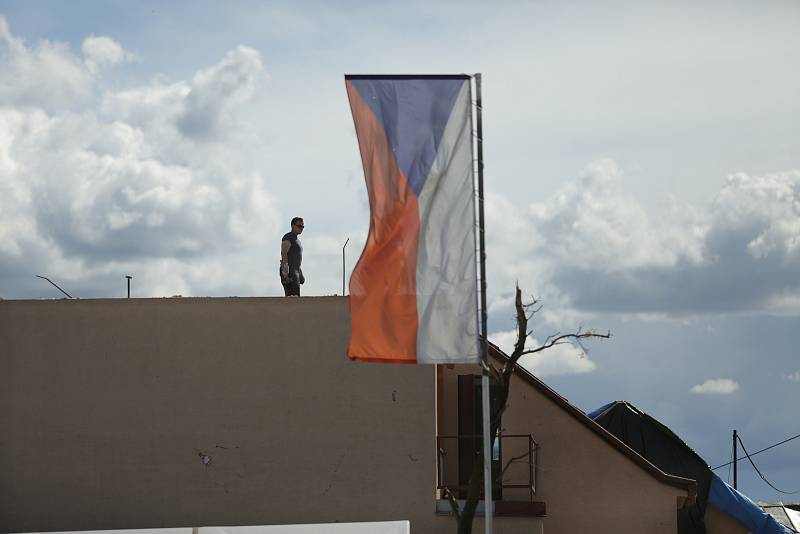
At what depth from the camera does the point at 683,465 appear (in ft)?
85.9

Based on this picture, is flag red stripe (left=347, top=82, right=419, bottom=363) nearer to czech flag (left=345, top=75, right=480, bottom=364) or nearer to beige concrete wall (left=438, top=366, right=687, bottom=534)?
czech flag (left=345, top=75, right=480, bottom=364)

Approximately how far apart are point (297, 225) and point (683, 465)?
11.4 metres

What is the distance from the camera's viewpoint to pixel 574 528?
20125 mm

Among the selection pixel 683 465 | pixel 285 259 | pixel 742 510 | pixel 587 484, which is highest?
pixel 285 259

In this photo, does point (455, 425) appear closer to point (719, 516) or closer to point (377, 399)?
point (377, 399)

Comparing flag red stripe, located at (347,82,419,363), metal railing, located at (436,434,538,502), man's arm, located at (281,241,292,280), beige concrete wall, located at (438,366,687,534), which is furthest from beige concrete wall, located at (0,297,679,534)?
flag red stripe, located at (347,82,419,363)

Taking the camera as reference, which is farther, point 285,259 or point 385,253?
point 285,259

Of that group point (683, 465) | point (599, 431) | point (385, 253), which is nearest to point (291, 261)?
point (599, 431)

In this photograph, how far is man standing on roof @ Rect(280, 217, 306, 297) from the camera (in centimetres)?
1956

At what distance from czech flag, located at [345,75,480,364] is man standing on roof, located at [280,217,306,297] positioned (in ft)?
22.8

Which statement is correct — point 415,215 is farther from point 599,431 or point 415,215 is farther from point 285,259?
point 599,431

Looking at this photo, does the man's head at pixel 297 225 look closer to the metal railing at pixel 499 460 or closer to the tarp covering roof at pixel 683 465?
the metal railing at pixel 499 460

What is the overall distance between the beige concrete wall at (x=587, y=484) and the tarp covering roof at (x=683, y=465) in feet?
12.3

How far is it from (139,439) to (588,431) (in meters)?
7.38
